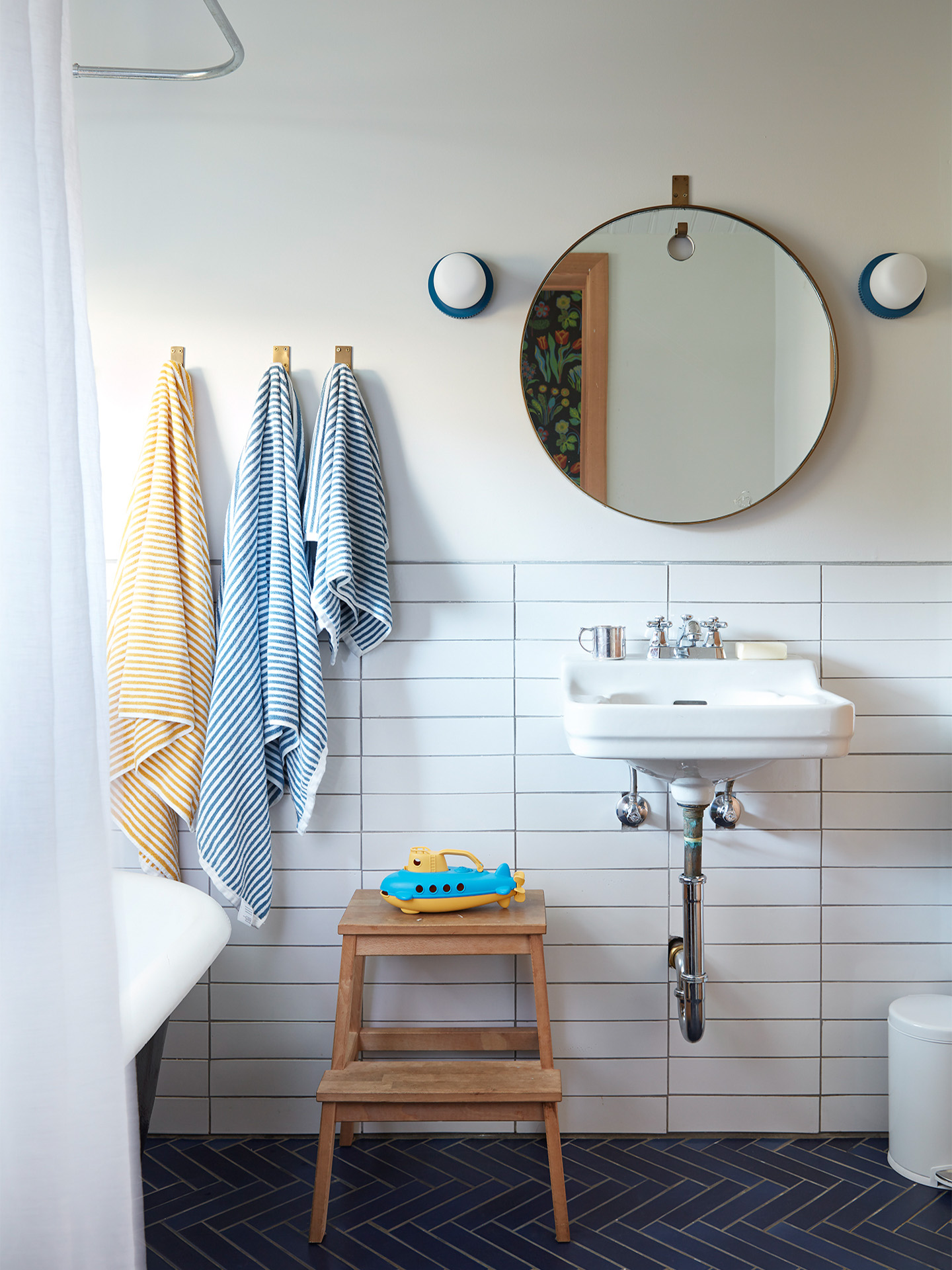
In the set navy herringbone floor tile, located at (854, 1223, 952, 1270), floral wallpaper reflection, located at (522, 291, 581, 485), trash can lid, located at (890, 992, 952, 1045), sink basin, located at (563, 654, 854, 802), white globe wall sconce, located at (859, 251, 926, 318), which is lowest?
navy herringbone floor tile, located at (854, 1223, 952, 1270)

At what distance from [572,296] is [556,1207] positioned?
179 cm

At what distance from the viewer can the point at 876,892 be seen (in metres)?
1.96

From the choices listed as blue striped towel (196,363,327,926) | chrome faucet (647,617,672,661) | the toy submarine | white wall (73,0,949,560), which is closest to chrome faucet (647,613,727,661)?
chrome faucet (647,617,672,661)

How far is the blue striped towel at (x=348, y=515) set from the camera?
5.93ft

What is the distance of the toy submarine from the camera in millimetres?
1758

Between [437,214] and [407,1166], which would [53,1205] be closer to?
[407,1166]

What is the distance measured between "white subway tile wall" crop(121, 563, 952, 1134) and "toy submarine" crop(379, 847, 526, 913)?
0.15 m

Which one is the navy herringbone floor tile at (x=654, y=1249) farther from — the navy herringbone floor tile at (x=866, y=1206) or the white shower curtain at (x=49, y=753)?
the white shower curtain at (x=49, y=753)

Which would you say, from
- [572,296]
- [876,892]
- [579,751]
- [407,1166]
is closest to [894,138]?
[572,296]

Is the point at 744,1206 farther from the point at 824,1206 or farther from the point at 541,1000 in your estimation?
the point at 541,1000

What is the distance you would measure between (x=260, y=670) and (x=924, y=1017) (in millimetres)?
1541

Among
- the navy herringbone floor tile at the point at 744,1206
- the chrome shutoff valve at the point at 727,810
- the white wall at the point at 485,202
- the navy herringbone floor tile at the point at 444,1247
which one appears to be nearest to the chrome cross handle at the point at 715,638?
the white wall at the point at 485,202

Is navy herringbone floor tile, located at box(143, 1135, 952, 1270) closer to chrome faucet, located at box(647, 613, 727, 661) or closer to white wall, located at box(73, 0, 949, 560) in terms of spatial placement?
chrome faucet, located at box(647, 613, 727, 661)

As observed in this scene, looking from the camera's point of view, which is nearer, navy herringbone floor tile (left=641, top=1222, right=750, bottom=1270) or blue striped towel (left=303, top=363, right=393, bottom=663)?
navy herringbone floor tile (left=641, top=1222, right=750, bottom=1270)
